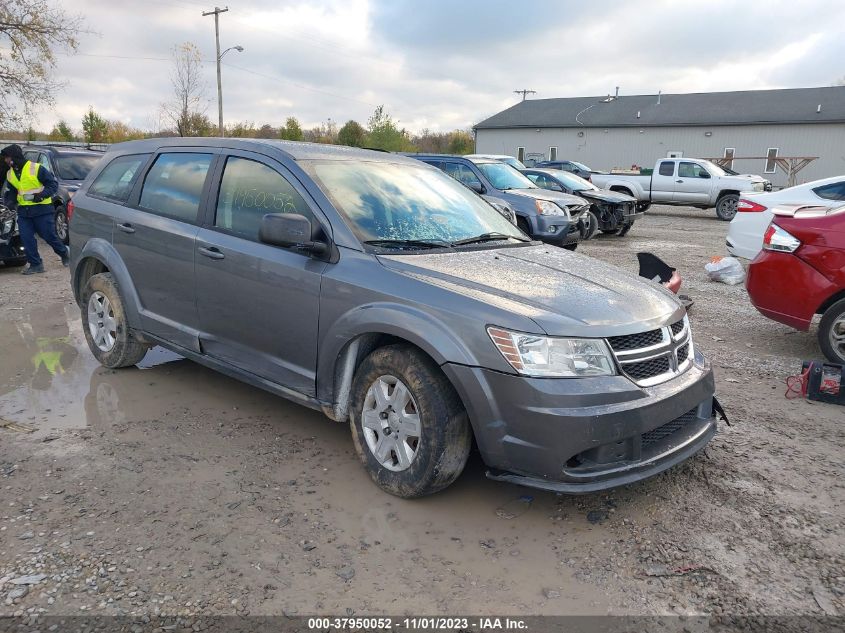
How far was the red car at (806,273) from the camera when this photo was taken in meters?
5.32

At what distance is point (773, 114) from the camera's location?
38594mm

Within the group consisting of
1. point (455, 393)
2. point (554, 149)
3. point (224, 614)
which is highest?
point (554, 149)

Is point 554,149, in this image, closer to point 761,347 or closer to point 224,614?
point 761,347

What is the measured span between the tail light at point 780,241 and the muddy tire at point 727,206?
15871 millimetres

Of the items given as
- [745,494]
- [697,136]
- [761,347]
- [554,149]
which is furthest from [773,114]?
[745,494]

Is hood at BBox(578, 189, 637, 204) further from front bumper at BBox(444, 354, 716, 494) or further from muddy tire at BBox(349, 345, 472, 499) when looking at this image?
muddy tire at BBox(349, 345, 472, 499)

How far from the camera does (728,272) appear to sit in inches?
375

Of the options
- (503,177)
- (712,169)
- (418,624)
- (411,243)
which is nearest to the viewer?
(418,624)

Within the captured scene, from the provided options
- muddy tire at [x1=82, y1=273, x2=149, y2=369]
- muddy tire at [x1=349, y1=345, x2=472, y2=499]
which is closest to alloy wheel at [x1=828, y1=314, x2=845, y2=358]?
muddy tire at [x1=349, y1=345, x2=472, y2=499]

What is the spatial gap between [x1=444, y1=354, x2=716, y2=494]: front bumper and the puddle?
272cm

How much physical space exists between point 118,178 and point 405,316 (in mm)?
3244

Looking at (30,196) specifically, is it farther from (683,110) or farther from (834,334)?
(683,110)

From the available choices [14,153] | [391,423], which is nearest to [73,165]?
[14,153]

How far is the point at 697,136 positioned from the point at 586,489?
43619 mm
